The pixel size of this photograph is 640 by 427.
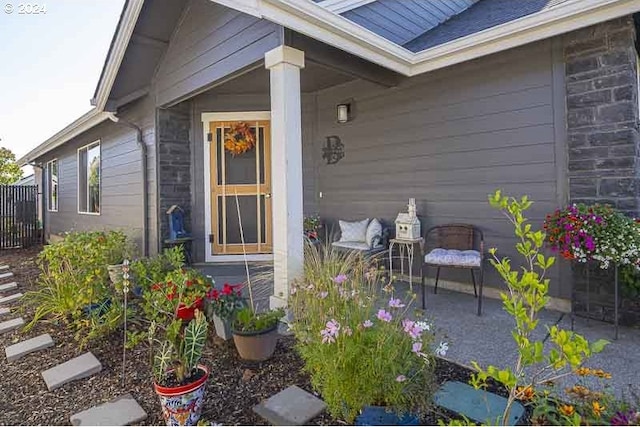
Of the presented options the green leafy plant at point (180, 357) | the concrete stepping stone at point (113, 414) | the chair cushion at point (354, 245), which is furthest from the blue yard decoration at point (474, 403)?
the chair cushion at point (354, 245)

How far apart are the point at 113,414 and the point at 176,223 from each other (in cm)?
342

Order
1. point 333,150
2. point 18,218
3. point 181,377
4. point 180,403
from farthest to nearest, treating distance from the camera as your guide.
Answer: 1. point 18,218
2. point 333,150
3. point 181,377
4. point 180,403

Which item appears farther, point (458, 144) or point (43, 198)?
point (43, 198)

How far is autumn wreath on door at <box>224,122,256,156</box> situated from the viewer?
511 cm

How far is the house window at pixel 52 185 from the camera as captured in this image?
10.0 m

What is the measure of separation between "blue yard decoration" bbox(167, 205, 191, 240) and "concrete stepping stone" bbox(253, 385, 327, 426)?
3.55 m

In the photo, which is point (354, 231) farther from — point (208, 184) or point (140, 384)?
point (140, 384)

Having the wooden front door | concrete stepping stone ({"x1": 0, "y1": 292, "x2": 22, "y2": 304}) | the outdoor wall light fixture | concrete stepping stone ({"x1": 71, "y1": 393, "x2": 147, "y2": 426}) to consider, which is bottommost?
concrete stepping stone ({"x1": 71, "y1": 393, "x2": 147, "y2": 426})

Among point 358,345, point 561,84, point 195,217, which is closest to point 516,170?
point 561,84

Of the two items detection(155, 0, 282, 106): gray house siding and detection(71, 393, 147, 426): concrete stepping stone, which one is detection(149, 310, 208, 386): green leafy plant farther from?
detection(155, 0, 282, 106): gray house siding

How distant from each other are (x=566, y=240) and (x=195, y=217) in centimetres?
442

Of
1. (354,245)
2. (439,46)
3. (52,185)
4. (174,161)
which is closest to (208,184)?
(174,161)

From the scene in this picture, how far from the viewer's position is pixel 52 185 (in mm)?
10492

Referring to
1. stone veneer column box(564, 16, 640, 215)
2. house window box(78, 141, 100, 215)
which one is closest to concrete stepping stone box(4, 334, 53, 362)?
stone veneer column box(564, 16, 640, 215)
